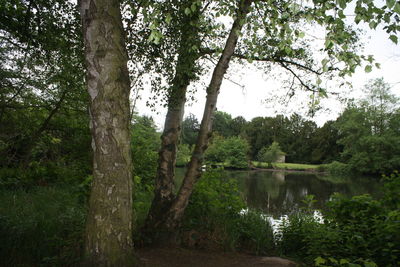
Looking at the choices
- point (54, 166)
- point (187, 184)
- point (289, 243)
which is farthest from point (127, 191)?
point (54, 166)

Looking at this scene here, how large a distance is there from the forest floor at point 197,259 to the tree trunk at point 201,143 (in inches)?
14.4

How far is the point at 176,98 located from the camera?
5.00 m

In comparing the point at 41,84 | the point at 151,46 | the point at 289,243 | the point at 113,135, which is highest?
the point at 151,46

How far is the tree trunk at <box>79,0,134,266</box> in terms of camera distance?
294 centimetres

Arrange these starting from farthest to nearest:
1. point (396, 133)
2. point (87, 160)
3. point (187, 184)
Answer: point (396, 133), point (87, 160), point (187, 184)

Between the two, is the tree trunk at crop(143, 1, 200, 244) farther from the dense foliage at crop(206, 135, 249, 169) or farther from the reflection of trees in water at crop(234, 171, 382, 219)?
the dense foliage at crop(206, 135, 249, 169)

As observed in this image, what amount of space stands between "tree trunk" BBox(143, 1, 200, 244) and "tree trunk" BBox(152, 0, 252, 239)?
18 cm

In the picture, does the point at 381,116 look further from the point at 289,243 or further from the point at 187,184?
the point at 187,184

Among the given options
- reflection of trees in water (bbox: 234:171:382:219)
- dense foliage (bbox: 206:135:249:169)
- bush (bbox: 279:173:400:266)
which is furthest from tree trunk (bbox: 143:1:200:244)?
dense foliage (bbox: 206:135:249:169)

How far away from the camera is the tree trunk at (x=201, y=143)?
429cm

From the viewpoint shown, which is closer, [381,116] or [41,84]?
[41,84]

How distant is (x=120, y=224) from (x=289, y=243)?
4.00 meters

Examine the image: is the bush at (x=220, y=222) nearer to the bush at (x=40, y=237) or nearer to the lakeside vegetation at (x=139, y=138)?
the lakeside vegetation at (x=139, y=138)

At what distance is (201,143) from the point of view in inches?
173
